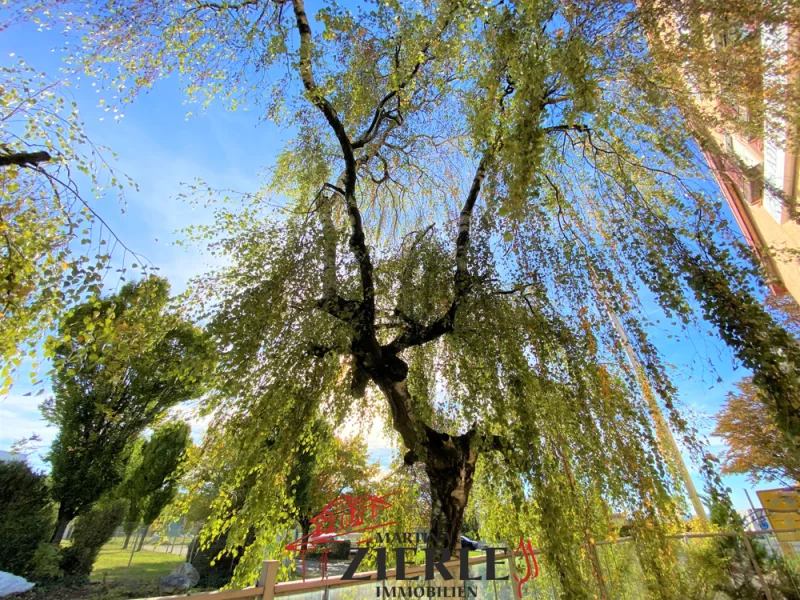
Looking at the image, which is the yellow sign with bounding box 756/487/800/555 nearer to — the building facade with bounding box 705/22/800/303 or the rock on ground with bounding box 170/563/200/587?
the building facade with bounding box 705/22/800/303

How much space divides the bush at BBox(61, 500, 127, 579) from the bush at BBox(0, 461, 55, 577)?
61cm

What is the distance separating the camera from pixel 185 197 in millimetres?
3352

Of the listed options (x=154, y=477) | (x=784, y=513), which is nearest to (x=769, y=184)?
(x=784, y=513)

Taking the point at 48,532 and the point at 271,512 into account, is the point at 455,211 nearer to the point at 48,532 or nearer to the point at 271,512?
the point at 271,512

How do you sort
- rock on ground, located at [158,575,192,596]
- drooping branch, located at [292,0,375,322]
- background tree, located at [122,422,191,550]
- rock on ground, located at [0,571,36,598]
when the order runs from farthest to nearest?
1. background tree, located at [122,422,191,550]
2. rock on ground, located at [158,575,192,596]
3. rock on ground, located at [0,571,36,598]
4. drooping branch, located at [292,0,375,322]

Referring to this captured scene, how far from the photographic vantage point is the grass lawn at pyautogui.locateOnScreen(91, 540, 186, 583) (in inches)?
345

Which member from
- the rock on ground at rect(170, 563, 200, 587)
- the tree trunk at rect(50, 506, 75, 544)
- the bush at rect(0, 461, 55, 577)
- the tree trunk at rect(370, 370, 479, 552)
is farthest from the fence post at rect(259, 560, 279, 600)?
the tree trunk at rect(50, 506, 75, 544)

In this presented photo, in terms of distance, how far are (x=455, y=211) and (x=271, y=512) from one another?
3.46 metres

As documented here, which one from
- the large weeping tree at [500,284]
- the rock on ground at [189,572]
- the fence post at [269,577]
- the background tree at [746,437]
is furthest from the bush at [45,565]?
the background tree at [746,437]

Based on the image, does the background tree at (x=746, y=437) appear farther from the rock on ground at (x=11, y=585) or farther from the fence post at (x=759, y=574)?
the rock on ground at (x=11, y=585)

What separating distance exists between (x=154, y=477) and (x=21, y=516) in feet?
13.1

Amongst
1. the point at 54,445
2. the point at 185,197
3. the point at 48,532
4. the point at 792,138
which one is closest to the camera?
the point at 792,138

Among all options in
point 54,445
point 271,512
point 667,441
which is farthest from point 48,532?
point 667,441

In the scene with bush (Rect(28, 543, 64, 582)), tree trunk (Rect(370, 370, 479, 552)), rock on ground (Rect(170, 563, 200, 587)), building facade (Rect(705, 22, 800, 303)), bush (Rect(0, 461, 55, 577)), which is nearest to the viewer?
building facade (Rect(705, 22, 800, 303))
